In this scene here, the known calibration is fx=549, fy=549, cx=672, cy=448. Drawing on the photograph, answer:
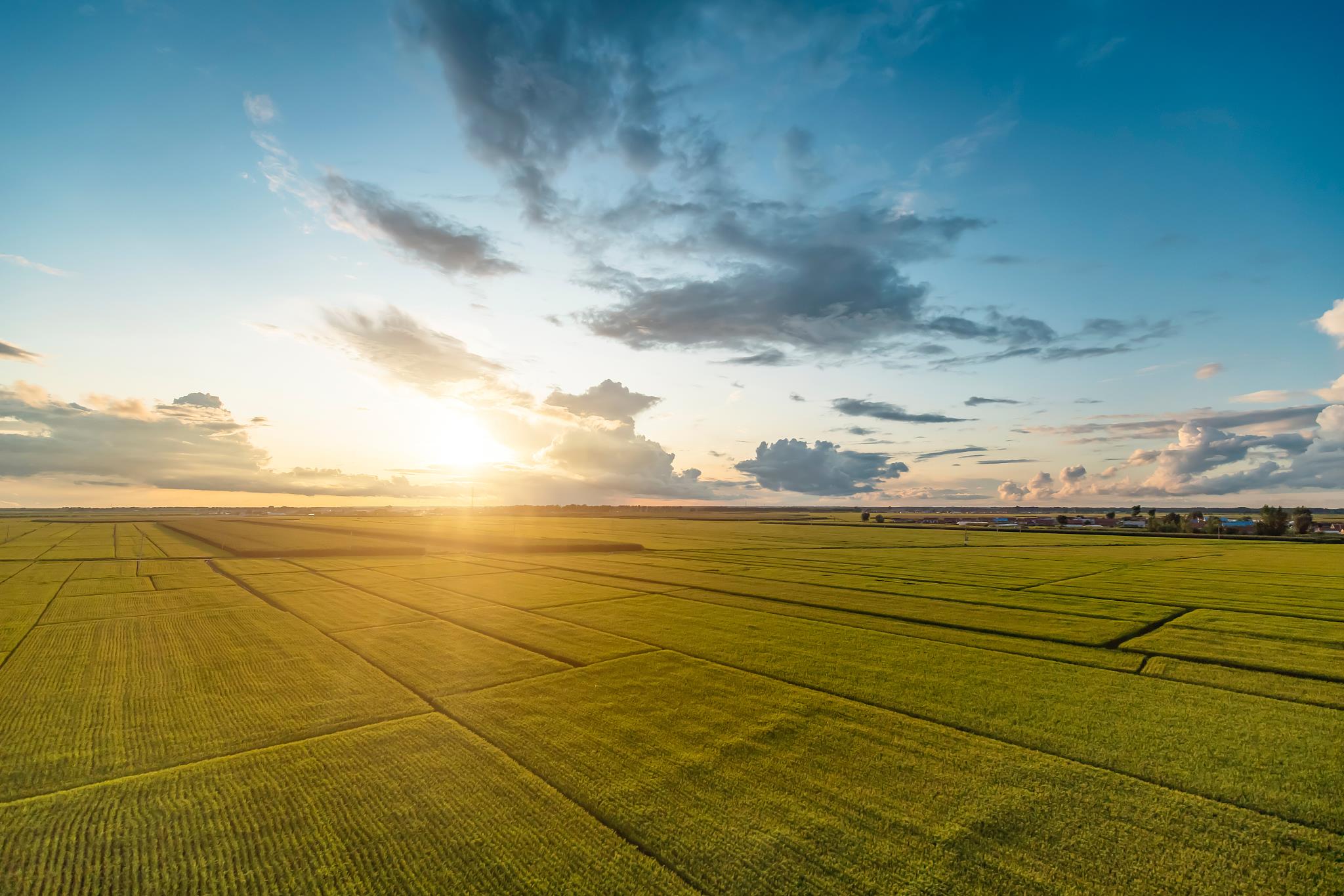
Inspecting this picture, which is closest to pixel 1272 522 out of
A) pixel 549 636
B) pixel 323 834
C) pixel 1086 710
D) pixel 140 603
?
pixel 1086 710

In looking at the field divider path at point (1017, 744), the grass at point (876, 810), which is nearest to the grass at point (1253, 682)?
the field divider path at point (1017, 744)

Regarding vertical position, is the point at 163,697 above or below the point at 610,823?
below

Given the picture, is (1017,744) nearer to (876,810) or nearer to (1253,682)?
(876,810)

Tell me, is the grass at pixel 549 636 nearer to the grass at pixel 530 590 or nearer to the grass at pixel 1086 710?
the grass at pixel 1086 710

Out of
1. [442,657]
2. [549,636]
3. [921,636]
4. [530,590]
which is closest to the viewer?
[442,657]

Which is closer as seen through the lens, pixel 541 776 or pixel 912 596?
pixel 541 776

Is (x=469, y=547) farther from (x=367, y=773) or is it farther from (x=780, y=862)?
(x=780, y=862)
